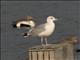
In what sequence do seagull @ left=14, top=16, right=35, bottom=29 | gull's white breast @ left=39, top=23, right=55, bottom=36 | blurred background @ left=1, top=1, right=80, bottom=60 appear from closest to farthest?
gull's white breast @ left=39, top=23, right=55, bottom=36
seagull @ left=14, top=16, right=35, bottom=29
blurred background @ left=1, top=1, right=80, bottom=60

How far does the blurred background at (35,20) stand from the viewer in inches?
440

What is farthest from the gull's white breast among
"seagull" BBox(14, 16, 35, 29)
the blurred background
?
"seagull" BBox(14, 16, 35, 29)

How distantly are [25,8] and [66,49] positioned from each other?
43.6 feet

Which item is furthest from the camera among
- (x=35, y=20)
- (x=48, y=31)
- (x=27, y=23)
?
(x=35, y=20)

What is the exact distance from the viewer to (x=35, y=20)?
15.4 m

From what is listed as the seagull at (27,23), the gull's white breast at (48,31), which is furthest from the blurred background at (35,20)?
the gull's white breast at (48,31)

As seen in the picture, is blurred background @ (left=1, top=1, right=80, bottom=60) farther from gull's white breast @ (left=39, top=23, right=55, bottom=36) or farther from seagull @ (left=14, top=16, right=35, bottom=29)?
gull's white breast @ (left=39, top=23, right=55, bottom=36)

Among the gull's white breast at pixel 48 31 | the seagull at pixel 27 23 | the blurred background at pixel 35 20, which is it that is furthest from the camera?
the blurred background at pixel 35 20

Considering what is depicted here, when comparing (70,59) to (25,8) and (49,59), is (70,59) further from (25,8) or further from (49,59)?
(25,8)

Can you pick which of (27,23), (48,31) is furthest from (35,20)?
(48,31)

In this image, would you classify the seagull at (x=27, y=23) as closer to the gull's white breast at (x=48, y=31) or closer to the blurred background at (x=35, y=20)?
the blurred background at (x=35, y=20)

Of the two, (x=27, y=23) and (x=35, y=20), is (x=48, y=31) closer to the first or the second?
(x=27, y=23)

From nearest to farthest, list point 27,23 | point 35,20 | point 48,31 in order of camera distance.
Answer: point 48,31 → point 27,23 → point 35,20

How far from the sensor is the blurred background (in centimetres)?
1118
